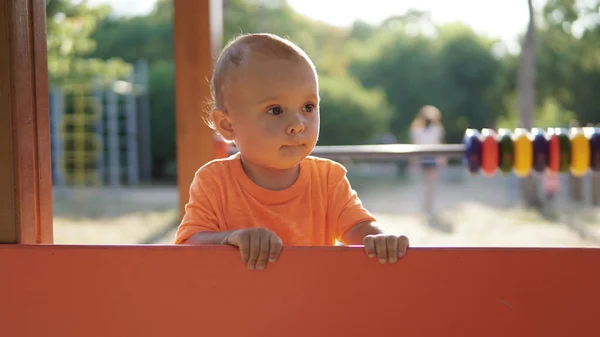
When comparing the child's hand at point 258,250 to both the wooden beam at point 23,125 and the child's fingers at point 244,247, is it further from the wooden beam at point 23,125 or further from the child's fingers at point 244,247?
the wooden beam at point 23,125

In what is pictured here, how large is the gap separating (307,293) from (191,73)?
109 inches

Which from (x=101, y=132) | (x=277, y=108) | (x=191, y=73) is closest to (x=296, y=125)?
(x=277, y=108)

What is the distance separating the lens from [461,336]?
1.25 m

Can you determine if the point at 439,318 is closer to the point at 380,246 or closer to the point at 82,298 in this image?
the point at 380,246

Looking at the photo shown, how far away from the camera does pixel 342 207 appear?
1.88 meters

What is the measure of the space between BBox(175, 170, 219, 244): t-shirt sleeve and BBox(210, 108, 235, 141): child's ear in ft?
0.39

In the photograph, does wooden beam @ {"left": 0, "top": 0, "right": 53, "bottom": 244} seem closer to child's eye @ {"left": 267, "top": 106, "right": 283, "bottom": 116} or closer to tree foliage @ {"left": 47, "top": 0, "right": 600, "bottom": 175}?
child's eye @ {"left": 267, "top": 106, "right": 283, "bottom": 116}

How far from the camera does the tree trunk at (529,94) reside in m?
10.6

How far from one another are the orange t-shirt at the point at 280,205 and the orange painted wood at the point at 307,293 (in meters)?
0.39

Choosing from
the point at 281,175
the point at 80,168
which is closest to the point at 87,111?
the point at 80,168

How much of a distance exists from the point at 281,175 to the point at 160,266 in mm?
637

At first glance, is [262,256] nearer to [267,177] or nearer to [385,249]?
[385,249]

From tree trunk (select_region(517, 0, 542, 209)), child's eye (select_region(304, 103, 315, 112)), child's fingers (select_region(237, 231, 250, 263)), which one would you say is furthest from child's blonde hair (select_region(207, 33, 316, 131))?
tree trunk (select_region(517, 0, 542, 209))

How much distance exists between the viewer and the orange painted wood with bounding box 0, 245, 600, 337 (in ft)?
4.04
